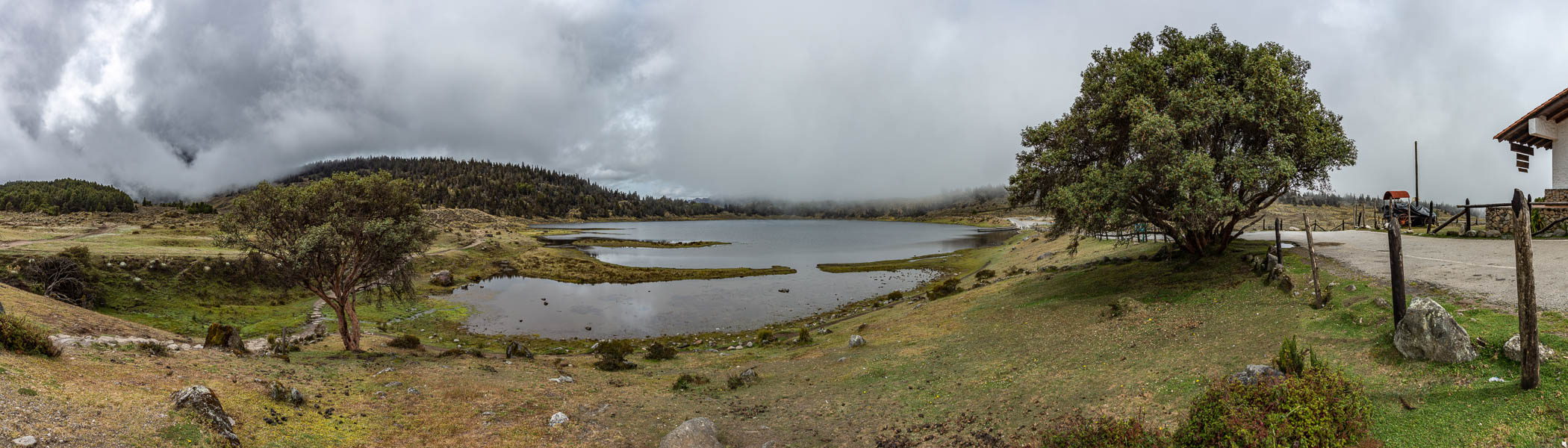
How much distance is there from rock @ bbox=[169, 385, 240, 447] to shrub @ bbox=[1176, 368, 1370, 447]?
16.2 meters

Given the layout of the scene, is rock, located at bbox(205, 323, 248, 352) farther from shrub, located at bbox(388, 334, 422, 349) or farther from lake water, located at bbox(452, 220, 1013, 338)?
lake water, located at bbox(452, 220, 1013, 338)

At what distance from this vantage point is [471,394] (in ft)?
49.1

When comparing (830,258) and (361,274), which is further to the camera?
(830,258)

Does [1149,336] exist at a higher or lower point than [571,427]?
higher

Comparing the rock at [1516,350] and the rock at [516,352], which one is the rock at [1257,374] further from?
the rock at [516,352]

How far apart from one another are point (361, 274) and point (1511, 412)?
31385 mm

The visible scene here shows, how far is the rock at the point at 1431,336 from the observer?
8711 mm

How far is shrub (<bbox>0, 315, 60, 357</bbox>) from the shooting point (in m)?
10.4

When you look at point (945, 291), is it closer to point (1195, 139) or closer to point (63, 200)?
point (1195, 139)

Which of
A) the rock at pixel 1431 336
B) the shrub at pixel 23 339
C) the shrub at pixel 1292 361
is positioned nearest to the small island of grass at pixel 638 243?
the shrub at pixel 23 339

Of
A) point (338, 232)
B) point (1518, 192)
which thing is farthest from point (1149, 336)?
point (338, 232)

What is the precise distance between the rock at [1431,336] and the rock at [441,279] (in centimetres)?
6143

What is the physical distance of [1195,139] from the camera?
18.9 metres

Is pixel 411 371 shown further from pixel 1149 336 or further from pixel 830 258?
pixel 830 258
